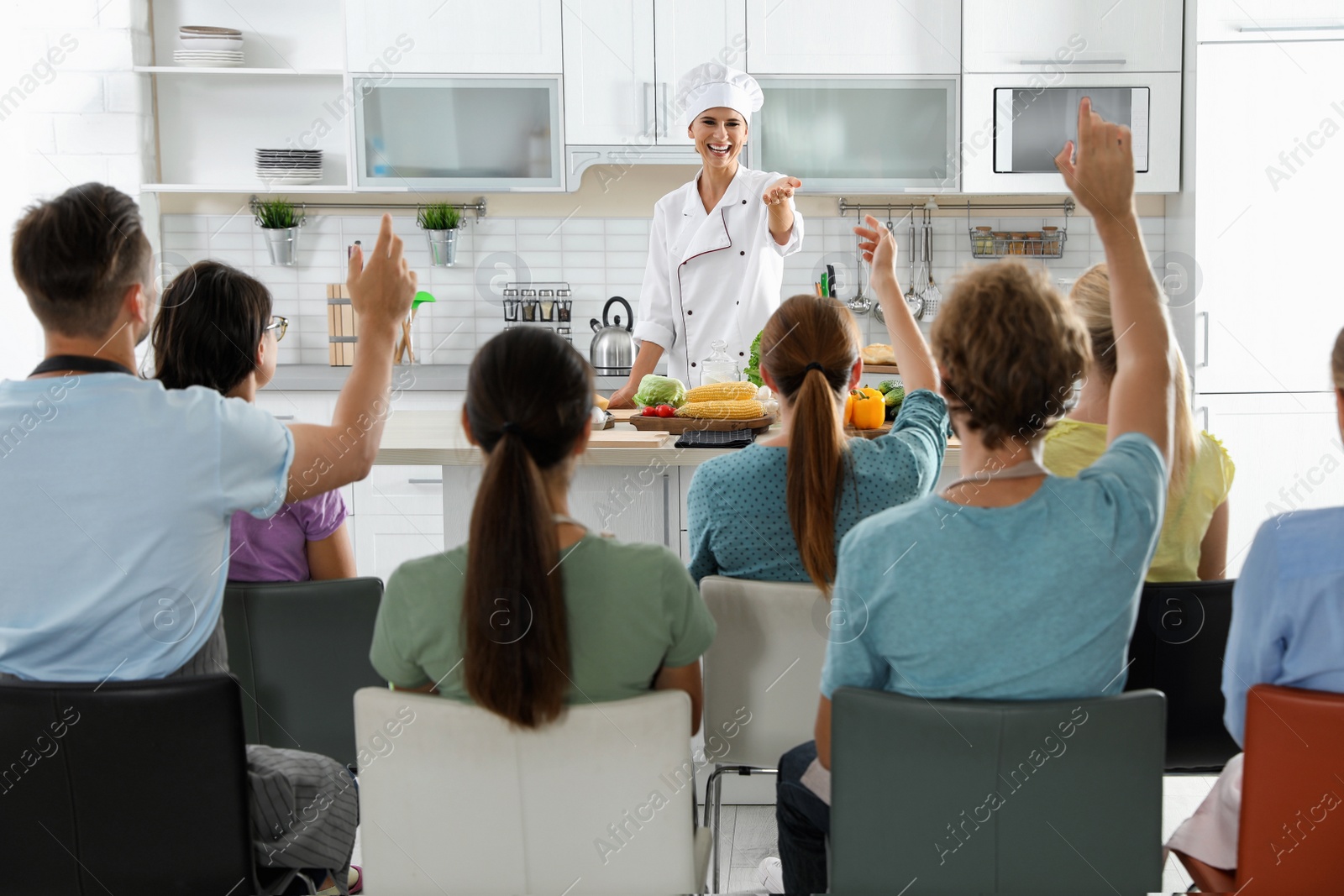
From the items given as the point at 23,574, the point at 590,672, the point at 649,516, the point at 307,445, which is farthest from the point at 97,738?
the point at 649,516

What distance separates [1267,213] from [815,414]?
2.85 m

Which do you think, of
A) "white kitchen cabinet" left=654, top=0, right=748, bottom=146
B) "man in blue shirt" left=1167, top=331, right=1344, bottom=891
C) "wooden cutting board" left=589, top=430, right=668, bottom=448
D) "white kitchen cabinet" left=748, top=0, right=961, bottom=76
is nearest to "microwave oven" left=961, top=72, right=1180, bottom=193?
"white kitchen cabinet" left=748, top=0, right=961, bottom=76

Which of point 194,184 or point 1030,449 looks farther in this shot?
point 194,184

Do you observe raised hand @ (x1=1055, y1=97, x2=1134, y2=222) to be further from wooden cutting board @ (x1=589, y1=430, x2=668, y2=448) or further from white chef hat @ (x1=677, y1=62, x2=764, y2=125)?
white chef hat @ (x1=677, y1=62, x2=764, y2=125)

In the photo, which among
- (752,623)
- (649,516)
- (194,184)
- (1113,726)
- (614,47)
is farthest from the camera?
(194,184)

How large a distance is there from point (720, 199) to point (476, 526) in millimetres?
2348

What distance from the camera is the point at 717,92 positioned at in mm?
3129

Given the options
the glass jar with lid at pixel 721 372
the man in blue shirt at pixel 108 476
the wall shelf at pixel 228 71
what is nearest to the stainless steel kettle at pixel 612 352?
the wall shelf at pixel 228 71

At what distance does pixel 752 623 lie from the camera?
1.43m

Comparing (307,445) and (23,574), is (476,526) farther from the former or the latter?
(23,574)

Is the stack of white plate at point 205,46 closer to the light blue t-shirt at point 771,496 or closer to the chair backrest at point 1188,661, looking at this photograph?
the light blue t-shirt at point 771,496

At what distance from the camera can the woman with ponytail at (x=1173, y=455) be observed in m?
1.52

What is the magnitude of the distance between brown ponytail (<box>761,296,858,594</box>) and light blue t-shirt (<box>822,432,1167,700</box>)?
39 cm

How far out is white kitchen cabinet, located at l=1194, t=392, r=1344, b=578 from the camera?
12.1 feet
